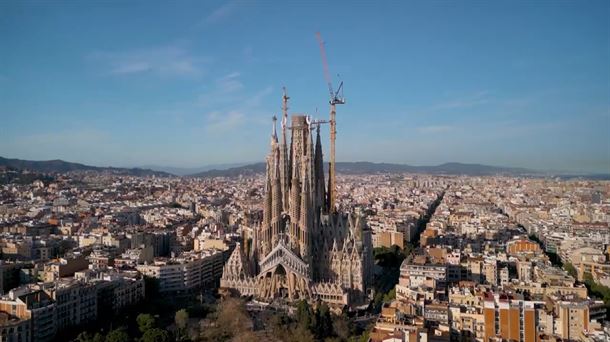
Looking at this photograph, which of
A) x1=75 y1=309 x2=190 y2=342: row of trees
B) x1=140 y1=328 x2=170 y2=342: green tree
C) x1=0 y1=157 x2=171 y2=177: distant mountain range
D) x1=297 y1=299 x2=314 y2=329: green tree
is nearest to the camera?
x1=75 y1=309 x2=190 y2=342: row of trees

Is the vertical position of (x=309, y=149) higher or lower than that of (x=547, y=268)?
higher

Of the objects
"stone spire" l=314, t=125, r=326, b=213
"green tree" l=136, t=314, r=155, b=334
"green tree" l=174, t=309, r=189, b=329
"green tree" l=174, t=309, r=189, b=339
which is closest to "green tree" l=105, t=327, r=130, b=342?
"green tree" l=136, t=314, r=155, b=334

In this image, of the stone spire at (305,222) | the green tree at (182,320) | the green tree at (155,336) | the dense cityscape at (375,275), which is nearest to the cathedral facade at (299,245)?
the stone spire at (305,222)

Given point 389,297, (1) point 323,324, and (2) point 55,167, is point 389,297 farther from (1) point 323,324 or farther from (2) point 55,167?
(2) point 55,167

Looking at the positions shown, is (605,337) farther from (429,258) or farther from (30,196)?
(30,196)

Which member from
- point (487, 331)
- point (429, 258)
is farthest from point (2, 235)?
point (487, 331)

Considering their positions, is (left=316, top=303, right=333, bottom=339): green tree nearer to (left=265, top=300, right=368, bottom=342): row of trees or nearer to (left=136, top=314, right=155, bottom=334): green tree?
(left=265, top=300, right=368, bottom=342): row of trees
